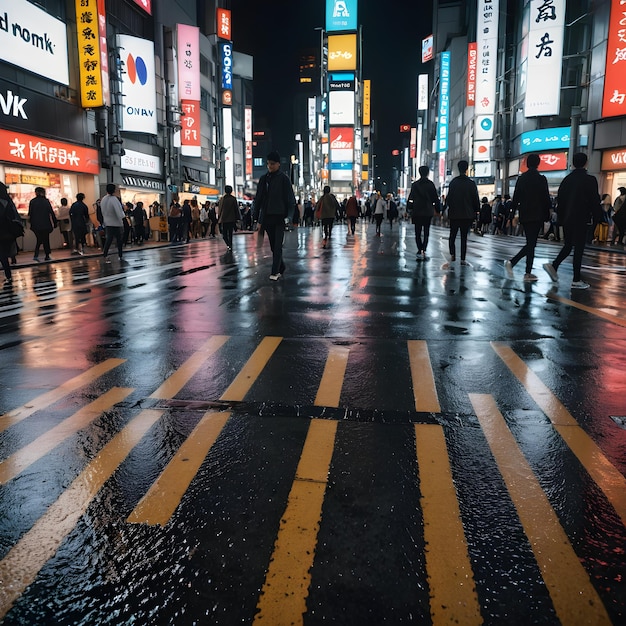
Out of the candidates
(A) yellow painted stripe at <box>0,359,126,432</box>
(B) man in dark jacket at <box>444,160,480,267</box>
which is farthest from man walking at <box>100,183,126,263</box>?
(A) yellow painted stripe at <box>0,359,126,432</box>

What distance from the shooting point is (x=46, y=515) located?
92.5 inches

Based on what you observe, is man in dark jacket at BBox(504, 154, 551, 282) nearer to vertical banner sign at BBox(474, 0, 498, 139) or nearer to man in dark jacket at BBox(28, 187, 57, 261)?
man in dark jacket at BBox(28, 187, 57, 261)

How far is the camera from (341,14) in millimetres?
91562

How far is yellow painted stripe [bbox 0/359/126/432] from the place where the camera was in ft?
11.5

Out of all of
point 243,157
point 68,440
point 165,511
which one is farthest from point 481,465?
point 243,157

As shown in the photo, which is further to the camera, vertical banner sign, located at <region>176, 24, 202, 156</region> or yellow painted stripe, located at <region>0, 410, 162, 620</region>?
vertical banner sign, located at <region>176, 24, 202, 156</region>

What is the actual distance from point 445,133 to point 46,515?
76201mm

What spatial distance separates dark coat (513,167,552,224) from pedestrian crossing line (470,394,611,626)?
23.9ft

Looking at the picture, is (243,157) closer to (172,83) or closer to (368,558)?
(172,83)

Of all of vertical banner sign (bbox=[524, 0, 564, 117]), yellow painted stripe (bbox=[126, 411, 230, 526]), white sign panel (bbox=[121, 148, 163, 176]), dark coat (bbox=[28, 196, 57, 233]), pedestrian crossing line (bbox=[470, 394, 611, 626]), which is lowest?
pedestrian crossing line (bbox=[470, 394, 611, 626])

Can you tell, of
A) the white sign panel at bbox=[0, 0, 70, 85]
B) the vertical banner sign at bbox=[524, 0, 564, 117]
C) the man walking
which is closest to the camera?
the man walking

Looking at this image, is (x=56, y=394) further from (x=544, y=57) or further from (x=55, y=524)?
(x=544, y=57)

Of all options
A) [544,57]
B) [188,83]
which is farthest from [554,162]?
[188,83]

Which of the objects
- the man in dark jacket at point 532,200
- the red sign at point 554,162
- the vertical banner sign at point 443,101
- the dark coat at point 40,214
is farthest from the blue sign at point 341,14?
the man in dark jacket at point 532,200
